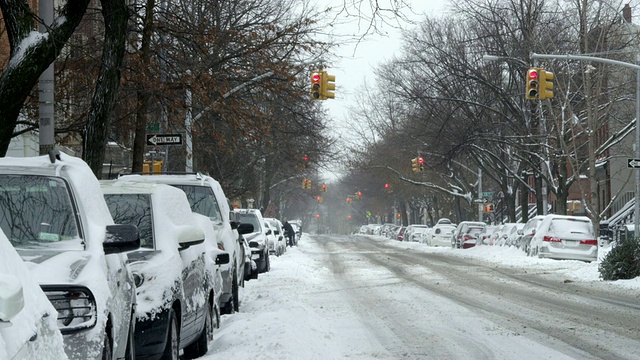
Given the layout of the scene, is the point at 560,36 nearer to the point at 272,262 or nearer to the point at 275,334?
Answer: the point at 272,262

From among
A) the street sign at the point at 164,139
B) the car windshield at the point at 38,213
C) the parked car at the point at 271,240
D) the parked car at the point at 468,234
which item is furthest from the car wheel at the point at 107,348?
the parked car at the point at 468,234

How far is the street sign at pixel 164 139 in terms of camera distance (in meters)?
23.1

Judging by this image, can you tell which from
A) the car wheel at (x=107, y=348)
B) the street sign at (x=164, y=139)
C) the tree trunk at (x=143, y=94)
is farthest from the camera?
the street sign at (x=164, y=139)

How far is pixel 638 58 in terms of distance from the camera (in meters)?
30.2

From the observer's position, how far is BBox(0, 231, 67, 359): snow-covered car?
11.4ft

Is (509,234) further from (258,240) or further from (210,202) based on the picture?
(210,202)

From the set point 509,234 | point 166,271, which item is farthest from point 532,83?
point 166,271

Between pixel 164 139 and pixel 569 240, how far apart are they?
1632 cm

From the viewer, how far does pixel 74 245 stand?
6.63 m

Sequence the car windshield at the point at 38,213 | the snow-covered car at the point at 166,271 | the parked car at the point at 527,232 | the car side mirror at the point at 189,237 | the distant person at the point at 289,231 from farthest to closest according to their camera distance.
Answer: the distant person at the point at 289,231, the parked car at the point at 527,232, the car side mirror at the point at 189,237, the snow-covered car at the point at 166,271, the car windshield at the point at 38,213

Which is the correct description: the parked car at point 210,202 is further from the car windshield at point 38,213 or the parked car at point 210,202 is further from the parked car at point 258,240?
the parked car at point 258,240

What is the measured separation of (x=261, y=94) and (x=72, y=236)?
17.1 meters

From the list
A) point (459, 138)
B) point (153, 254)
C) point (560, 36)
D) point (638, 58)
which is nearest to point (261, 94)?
point (638, 58)

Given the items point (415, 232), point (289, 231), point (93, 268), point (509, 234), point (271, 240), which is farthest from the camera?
point (415, 232)
